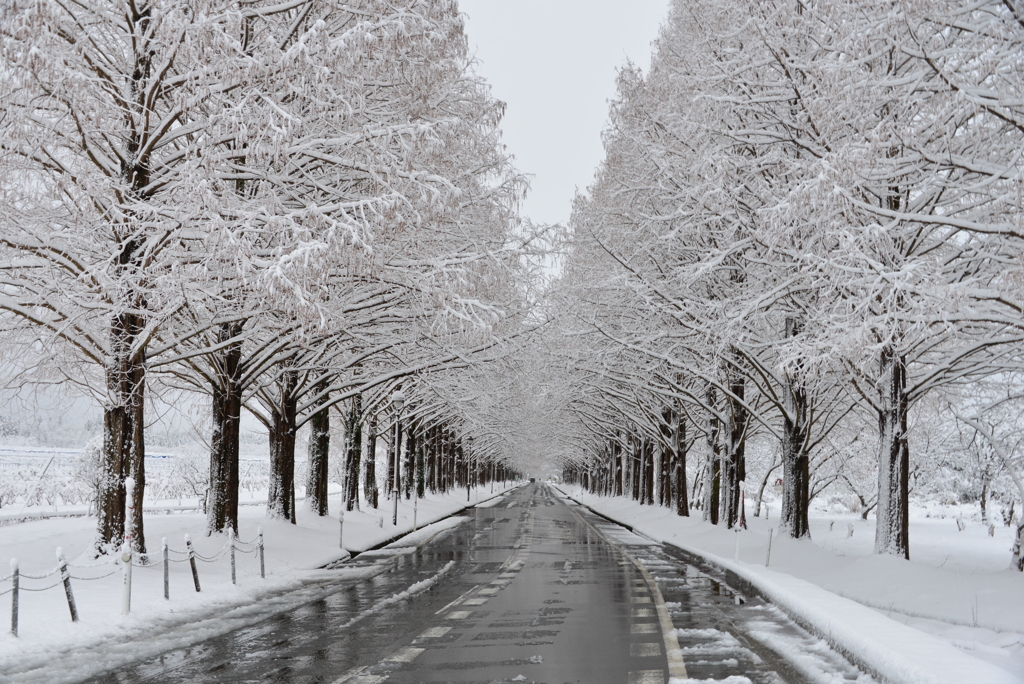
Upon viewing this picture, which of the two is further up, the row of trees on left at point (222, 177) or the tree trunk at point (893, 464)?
the row of trees on left at point (222, 177)

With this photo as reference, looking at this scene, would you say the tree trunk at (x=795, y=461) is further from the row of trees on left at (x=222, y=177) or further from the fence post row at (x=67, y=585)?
the fence post row at (x=67, y=585)

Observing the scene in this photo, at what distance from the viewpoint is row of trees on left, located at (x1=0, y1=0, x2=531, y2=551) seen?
1057cm

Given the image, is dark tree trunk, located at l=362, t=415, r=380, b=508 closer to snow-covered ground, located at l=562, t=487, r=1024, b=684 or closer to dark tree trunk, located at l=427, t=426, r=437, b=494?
snow-covered ground, located at l=562, t=487, r=1024, b=684

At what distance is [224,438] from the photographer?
19.7 m

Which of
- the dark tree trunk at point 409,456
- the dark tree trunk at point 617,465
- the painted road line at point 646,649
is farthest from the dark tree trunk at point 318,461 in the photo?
the dark tree trunk at point 617,465

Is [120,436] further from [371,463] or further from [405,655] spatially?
[371,463]

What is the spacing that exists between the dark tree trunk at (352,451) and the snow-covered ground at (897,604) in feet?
42.5

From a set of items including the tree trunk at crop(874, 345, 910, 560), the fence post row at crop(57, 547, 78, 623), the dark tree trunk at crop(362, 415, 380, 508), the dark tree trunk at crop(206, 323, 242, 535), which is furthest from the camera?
the dark tree trunk at crop(362, 415, 380, 508)

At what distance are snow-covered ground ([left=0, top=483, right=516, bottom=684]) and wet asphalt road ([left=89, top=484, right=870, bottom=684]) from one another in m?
0.58

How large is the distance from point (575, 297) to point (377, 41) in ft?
50.1

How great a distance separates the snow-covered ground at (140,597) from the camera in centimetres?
873

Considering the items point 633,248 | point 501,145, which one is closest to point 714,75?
point 501,145

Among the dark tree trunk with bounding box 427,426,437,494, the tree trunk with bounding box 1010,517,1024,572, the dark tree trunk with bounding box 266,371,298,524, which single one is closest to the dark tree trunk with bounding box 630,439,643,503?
the dark tree trunk with bounding box 427,426,437,494

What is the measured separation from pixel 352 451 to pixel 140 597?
2147 centimetres
